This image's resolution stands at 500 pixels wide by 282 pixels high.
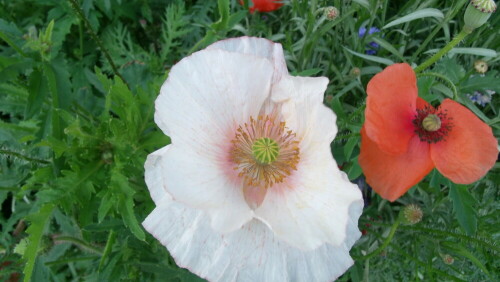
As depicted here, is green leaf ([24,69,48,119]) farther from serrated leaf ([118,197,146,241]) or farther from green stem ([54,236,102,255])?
green stem ([54,236,102,255])

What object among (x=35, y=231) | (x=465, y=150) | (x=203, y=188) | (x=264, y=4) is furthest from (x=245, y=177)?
(x=264, y=4)

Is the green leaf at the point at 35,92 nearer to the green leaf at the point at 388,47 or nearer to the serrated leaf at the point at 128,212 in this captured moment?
the serrated leaf at the point at 128,212

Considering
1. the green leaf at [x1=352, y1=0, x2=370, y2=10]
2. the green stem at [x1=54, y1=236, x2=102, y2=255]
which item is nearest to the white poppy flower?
the green leaf at [x1=352, y1=0, x2=370, y2=10]

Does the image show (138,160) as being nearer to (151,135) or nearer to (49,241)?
(151,135)

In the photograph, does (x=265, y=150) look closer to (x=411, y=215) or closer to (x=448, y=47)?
(x=448, y=47)

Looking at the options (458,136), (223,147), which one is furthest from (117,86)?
(458,136)

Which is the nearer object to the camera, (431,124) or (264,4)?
(431,124)

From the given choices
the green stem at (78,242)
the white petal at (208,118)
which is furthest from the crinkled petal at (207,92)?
the green stem at (78,242)
